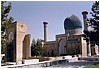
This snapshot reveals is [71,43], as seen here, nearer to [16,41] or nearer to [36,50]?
[36,50]

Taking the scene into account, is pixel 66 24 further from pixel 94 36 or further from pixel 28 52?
pixel 94 36

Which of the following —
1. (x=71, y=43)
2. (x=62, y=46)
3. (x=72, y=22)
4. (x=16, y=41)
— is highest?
(x=72, y=22)

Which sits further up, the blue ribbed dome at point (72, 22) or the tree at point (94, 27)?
the blue ribbed dome at point (72, 22)

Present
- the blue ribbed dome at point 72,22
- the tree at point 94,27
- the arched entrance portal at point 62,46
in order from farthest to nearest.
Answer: the arched entrance portal at point 62,46
the blue ribbed dome at point 72,22
the tree at point 94,27

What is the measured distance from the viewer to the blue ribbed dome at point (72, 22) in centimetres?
2175

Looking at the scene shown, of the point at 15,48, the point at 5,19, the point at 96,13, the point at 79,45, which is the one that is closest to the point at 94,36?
the point at 96,13

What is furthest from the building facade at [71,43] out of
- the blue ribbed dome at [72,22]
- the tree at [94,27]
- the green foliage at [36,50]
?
the tree at [94,27]

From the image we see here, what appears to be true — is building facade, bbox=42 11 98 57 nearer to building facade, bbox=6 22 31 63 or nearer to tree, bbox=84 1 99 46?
building facade, bbox=6 22 31 63

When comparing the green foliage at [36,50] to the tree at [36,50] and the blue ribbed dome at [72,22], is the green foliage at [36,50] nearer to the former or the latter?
the tree at [36,50]

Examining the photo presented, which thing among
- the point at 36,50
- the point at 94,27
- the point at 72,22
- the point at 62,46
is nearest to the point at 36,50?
the point at 36,50

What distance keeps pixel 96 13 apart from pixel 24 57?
806 cm

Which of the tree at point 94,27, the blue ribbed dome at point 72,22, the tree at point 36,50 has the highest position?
the blue ribbed dome at point 72,22

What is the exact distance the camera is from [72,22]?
21.9 metres

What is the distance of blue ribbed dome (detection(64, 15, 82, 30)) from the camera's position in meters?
21.8
